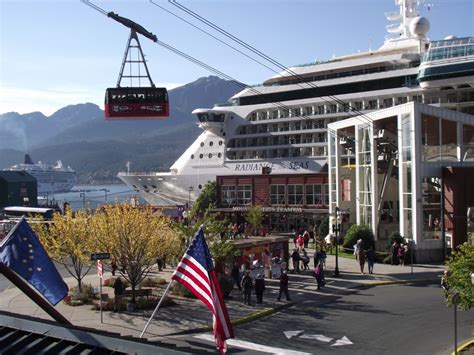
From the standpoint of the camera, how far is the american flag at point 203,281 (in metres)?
11.4

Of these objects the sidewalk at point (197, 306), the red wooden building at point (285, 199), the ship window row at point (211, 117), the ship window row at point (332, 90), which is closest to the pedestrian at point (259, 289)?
the sidewalk at point (197, 306)

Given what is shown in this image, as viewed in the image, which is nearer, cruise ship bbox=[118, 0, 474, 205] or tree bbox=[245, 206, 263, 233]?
tree bbox=[245, 206, 263, 233]

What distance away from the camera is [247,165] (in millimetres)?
63438

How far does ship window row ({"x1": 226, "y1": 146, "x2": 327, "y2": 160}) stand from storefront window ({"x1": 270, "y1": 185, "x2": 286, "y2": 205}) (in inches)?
281

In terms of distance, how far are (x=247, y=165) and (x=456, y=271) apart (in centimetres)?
4883

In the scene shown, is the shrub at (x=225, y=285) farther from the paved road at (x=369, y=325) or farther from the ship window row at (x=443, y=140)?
the ship window row at (x=443, y=140)

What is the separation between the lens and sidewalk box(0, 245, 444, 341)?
17609 millimetres

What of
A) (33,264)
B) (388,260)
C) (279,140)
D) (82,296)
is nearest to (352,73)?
(279,140)

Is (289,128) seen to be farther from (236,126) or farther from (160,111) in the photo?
(160,111)

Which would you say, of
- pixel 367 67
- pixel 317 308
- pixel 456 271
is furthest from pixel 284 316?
pixel 367 67

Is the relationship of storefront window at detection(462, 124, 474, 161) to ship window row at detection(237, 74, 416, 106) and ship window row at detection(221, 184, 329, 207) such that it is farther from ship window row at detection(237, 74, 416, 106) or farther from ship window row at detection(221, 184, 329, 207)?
ship window row at detection(237, 74, 416, 106)

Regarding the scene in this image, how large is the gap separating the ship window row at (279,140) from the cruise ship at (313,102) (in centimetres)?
10

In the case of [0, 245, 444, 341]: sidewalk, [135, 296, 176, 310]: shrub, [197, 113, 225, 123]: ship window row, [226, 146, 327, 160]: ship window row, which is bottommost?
[0, 245, 444, 341]: sidewalk

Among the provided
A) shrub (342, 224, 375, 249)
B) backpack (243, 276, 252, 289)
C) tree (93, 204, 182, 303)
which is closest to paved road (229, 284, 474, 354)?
backpack (243, 276, 252, 289)
